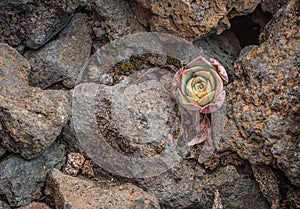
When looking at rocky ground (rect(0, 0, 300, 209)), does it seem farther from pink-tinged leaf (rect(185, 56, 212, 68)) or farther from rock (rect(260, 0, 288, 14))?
pink-tinged leaf (rect(185, 56, 212, 68))

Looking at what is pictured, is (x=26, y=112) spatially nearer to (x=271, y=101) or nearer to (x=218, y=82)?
(x=218, y=82)

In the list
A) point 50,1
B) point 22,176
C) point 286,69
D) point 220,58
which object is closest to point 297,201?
point 286,69

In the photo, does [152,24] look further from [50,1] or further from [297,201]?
[297,201]

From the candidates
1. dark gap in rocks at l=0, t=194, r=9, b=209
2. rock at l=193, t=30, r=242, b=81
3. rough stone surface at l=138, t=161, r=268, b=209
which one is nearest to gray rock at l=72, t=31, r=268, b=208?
rough stone surface at l=138, t=161, r=268, b=209

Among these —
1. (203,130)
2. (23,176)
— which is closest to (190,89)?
(203,130)

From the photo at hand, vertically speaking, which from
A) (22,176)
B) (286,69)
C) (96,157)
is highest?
(286,69)

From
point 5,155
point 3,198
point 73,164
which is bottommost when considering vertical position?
point 3,198

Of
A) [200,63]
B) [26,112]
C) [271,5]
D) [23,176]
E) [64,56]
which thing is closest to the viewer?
[26,112]
